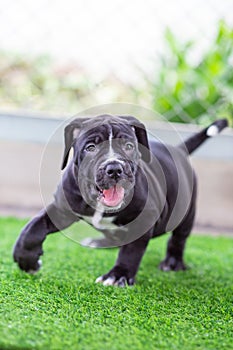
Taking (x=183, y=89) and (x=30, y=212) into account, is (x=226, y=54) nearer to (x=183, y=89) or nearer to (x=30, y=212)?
(x=183, y=89)

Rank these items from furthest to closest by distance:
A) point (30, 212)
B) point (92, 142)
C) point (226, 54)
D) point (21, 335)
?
point (226, 54)
point (30, 212)
point (92, 142)
point (21, 335)

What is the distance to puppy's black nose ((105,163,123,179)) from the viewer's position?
187cm

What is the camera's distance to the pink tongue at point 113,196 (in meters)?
1.95

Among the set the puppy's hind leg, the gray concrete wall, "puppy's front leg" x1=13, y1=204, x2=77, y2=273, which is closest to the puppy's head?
"puppy's front leg" x1=13, y1=204, x2=77, y2=273

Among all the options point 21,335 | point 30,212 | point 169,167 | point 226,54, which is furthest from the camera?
point 226,54

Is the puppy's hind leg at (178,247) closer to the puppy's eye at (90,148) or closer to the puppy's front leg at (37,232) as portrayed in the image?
the puppy's front leg at (37,232)

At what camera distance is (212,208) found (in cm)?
389

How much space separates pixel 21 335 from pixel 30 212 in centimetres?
233

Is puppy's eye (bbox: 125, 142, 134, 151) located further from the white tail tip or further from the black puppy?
the white tail tip

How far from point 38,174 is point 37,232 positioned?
1.73m

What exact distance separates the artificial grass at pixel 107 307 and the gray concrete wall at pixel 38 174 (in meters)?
1.15

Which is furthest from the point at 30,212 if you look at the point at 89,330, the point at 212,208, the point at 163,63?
the point at 89,330

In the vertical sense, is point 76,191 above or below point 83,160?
below

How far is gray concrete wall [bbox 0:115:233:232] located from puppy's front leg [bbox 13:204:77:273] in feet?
5.43
